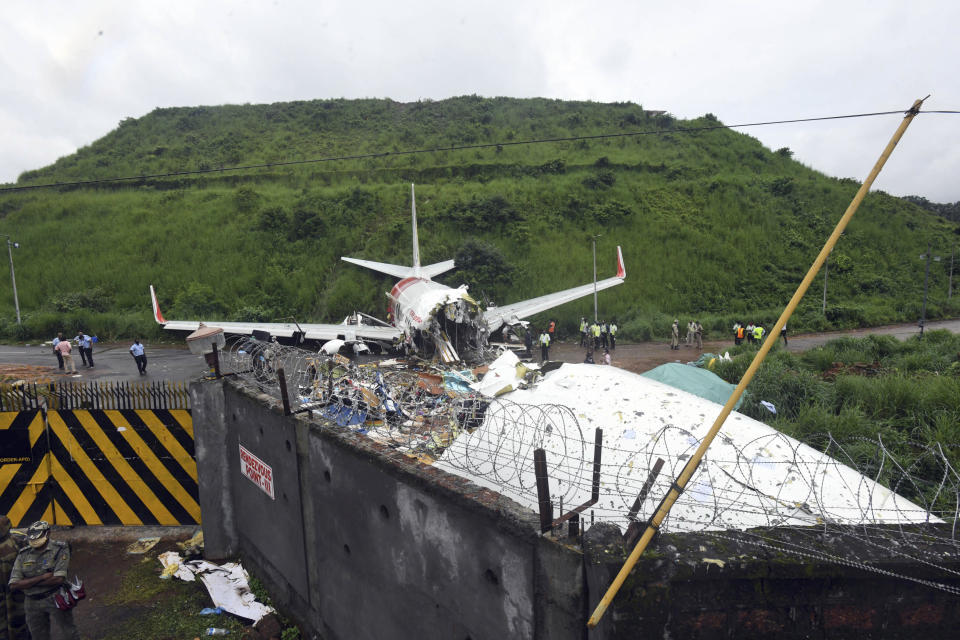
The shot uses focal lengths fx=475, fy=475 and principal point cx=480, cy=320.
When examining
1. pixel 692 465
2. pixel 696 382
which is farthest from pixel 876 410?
pixel 692 465

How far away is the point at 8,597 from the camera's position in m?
5.83

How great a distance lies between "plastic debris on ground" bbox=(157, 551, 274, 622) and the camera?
23.1ft

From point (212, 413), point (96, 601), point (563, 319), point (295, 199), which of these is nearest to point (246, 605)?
point (96, 601)

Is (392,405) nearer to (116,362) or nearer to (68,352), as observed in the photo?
(68,352)

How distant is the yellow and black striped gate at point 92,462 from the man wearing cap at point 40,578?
9.57 feet

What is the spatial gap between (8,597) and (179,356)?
20497 millimetres

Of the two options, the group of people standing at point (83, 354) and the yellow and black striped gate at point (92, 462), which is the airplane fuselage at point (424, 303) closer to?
the yellow and black striped gate at point (92, 462)

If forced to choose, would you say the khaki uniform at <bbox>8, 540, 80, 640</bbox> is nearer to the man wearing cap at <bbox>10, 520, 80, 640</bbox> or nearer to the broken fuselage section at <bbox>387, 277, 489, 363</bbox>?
the man wearing cap at <bbox>10, 520, 80, 640</bbox>

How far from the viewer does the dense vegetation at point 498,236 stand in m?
36.2

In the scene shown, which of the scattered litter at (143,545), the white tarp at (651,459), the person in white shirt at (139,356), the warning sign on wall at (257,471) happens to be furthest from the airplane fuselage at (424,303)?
the person in white shirt at (139,356)

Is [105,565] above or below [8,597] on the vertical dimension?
below

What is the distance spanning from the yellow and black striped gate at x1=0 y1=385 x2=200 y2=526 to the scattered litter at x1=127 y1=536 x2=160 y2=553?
43 centimetres

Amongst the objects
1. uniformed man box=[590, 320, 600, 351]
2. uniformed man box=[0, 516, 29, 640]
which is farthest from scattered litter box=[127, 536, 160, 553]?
uniformed man box=[590, 320, 600, 351]

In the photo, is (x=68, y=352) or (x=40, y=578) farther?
(x=68, y=352)
